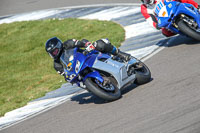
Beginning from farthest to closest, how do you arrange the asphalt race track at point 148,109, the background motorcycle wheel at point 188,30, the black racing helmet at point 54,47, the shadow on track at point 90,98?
the background motorcycle wheel at point 188,30 < the shadow on track at point 90,98 < the black racing helmet at point 54,47 < the asphalt race track at point 148,109

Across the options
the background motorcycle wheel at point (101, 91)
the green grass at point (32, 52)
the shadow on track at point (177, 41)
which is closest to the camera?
the background motorcycle wheel at point (101, 91)

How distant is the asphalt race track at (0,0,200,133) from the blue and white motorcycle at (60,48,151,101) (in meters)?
0.22

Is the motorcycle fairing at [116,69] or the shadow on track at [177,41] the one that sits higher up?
the motorcycle fairing at [116,69]

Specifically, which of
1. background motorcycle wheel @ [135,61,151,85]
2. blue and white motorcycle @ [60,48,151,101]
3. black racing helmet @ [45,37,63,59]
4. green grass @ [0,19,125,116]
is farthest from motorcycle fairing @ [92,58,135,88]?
green grass @ [0,19,125,116]

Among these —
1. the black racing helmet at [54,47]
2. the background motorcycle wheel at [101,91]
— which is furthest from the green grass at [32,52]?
the background motorcycle wheel at [101,91]

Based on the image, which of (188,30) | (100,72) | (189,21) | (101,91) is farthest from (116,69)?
(189,21)

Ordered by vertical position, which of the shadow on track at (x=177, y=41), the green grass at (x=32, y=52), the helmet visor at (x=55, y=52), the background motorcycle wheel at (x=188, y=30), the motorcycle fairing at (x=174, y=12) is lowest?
the green grass at (x=32, y=52)

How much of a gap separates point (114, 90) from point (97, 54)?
88 centimetres

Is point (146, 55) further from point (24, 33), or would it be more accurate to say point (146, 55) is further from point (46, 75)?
point (24, 33)

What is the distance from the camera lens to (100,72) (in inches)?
314

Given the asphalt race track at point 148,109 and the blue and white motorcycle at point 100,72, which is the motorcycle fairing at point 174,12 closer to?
the asphalt race track at point 148,109

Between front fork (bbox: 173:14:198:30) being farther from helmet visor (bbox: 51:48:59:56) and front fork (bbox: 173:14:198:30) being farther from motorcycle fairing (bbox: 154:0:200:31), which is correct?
helmet visor (bbox: 51:48:59:56)

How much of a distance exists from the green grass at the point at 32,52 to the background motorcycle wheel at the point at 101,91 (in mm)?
3015

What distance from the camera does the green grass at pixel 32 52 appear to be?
10992 mm
